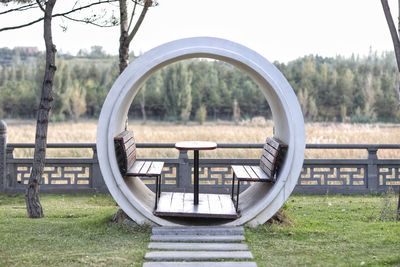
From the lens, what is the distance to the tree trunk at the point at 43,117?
9.37 meters

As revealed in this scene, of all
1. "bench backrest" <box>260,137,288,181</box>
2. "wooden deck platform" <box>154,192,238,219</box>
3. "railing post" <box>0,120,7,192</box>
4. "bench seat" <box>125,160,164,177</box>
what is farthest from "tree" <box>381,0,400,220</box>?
"railing post" <box>0,120,7,192</box>

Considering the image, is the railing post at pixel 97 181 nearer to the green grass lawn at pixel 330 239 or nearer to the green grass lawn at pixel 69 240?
the green grass lawn at pixel 69 240

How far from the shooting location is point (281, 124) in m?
9.58

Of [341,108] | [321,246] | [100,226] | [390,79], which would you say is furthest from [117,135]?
[390,79]

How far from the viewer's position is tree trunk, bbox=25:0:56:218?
30.7 ft

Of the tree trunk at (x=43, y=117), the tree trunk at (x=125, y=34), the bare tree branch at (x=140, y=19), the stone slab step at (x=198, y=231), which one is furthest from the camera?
the tree trunk at (x=125, y=34)

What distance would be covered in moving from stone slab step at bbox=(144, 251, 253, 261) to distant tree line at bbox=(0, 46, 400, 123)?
108 feet

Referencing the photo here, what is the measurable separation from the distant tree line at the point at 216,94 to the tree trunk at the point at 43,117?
31.1m

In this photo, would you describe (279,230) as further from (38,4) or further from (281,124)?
(38,4)

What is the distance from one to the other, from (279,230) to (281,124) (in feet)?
5.96

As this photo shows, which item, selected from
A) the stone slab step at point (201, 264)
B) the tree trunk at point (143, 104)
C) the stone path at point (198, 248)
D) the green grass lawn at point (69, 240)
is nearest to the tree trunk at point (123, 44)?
the green grass lawn at point (69, 240)

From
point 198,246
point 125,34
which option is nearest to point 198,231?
point 198,246

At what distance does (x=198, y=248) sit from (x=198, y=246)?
10cm

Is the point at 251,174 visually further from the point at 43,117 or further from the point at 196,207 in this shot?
the point at 43,117
